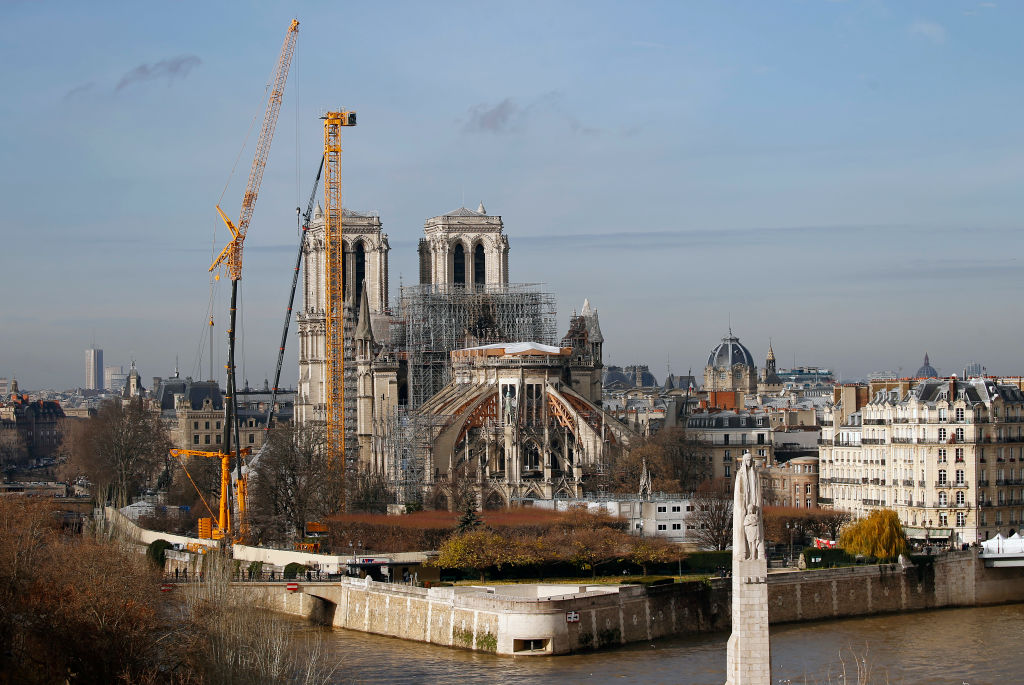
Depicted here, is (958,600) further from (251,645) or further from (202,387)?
(202,387)

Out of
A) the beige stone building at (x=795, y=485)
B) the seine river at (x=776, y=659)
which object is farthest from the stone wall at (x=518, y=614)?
the beige stone building at (x=795, y=485)

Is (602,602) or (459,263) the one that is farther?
(459,263)

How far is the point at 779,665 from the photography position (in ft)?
173

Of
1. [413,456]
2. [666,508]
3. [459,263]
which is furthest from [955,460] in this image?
[459,263]

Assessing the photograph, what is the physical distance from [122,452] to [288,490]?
34.6m

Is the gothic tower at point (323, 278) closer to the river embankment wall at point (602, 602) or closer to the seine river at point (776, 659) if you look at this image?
the river embankment wall at point (602, 602)

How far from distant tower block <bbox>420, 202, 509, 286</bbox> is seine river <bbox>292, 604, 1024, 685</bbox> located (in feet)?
173

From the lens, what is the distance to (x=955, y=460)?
74312 millimetres

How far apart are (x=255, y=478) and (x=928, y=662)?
3998 cm

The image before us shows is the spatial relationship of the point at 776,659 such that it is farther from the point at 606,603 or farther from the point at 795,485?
the point at 795,485

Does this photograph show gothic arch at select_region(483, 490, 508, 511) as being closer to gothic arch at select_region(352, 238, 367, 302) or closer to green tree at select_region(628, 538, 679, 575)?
green tree at select_region(628, 538, 679, 575)

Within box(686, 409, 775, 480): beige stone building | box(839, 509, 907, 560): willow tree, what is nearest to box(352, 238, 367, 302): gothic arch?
box(686, 409, 775, 480): beige stone building

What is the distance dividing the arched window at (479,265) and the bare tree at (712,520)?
34.7 m

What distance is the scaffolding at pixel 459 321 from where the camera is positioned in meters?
106
